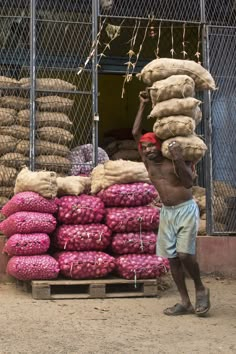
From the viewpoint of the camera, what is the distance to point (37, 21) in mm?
8602

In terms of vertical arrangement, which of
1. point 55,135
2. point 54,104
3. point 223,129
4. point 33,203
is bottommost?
point 33,203

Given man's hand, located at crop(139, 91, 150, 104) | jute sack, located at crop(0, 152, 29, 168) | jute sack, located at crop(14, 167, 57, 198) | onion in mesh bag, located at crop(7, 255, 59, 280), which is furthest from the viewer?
jute sack, located at crop(0, 152, 29, 168)

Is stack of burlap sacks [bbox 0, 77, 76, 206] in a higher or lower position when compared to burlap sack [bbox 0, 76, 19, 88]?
lower

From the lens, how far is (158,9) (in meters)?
9.59

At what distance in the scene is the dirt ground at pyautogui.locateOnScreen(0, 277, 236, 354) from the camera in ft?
15.9

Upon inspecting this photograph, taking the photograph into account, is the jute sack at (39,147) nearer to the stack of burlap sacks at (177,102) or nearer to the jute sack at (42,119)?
the jute sack at (42,119)

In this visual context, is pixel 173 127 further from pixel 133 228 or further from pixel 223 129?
pixel 223 129

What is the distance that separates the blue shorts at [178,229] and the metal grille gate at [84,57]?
2295 millimetres

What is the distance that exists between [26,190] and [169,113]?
1877 mm

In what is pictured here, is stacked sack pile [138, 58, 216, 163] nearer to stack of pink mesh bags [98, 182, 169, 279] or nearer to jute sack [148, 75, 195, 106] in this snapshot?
jute sack [148, 75, 195, 106]

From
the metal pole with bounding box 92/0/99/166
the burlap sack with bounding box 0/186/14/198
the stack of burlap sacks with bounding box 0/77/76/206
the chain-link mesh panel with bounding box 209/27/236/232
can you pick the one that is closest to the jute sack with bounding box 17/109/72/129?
the stack of burlap sacks with bounding box 0/77/76/206

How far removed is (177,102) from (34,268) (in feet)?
7.47

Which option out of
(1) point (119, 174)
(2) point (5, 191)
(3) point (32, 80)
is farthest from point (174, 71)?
(2) point (5, 191)

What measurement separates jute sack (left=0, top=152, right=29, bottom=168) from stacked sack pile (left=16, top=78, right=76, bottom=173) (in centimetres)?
10
